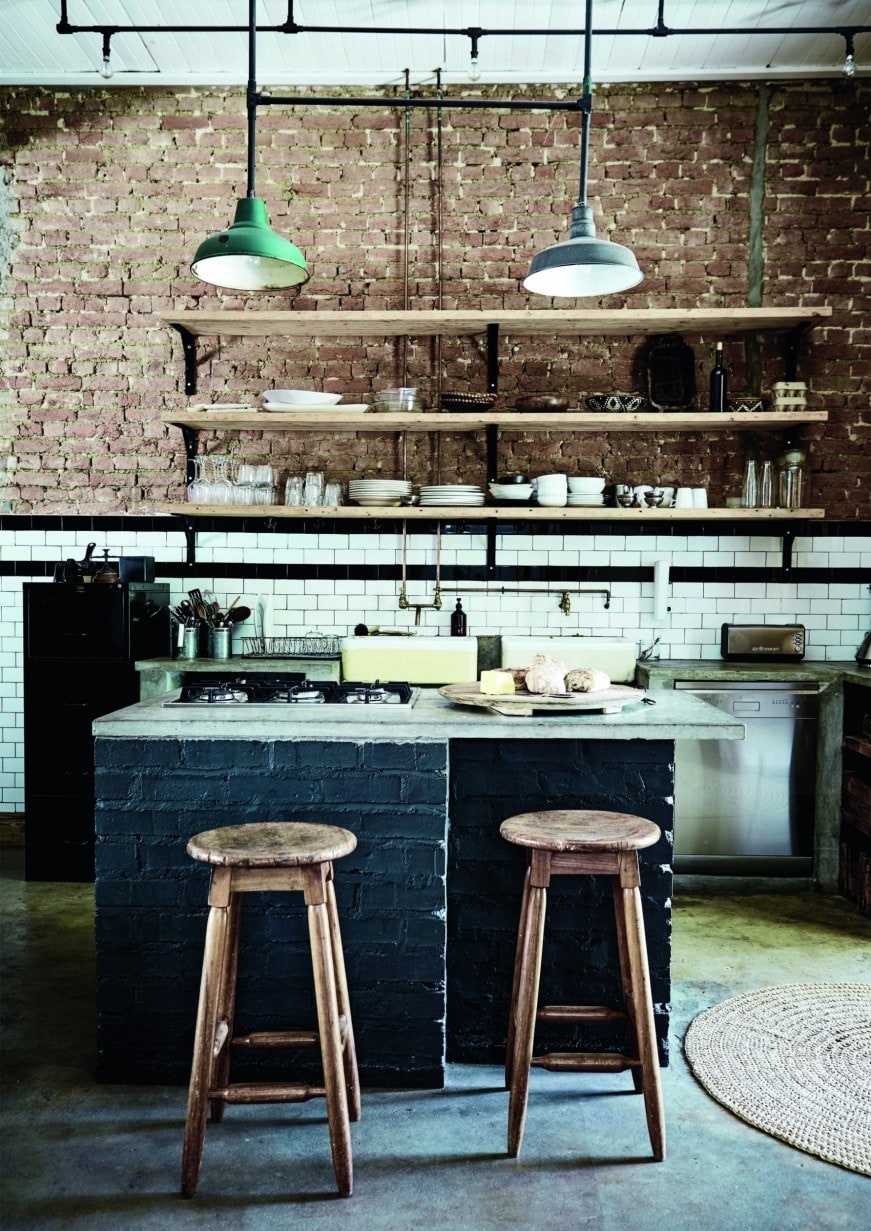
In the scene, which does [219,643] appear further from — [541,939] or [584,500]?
[541,939]

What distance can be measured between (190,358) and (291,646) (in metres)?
1.83

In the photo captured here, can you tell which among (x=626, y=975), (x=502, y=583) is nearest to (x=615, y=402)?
(x=502, y=583)

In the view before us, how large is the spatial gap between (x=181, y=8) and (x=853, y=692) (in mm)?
4902

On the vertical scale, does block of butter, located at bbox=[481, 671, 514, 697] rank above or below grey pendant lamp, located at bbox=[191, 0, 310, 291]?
below

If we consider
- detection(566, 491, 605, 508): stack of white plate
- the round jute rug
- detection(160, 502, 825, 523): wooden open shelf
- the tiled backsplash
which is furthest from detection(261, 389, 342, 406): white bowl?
the round jute rug

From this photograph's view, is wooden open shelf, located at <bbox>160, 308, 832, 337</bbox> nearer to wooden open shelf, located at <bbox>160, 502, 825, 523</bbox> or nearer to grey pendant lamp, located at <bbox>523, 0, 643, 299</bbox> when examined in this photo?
wooden open shelf, located at <bbox>160, 502, 825, 523</bbox>

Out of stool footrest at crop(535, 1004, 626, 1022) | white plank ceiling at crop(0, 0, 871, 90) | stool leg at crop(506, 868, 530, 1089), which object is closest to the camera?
stool leg at crop(506, 868, 530, 1089)

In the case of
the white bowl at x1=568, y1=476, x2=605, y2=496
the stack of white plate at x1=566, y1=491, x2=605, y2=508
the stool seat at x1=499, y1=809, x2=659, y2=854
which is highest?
the white bowl at x1=568, y1=476, x2=605, y2=496

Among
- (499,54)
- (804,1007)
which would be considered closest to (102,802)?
(804,1007)

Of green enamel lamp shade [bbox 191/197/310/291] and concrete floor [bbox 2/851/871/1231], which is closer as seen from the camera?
concrete floor [bbox 2/851/871/1231]

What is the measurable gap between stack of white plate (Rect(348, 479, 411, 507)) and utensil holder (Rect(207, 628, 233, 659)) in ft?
3.39

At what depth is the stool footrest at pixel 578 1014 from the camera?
2654mm

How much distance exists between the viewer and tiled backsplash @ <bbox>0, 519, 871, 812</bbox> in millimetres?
5449

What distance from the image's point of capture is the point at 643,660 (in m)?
5.18
